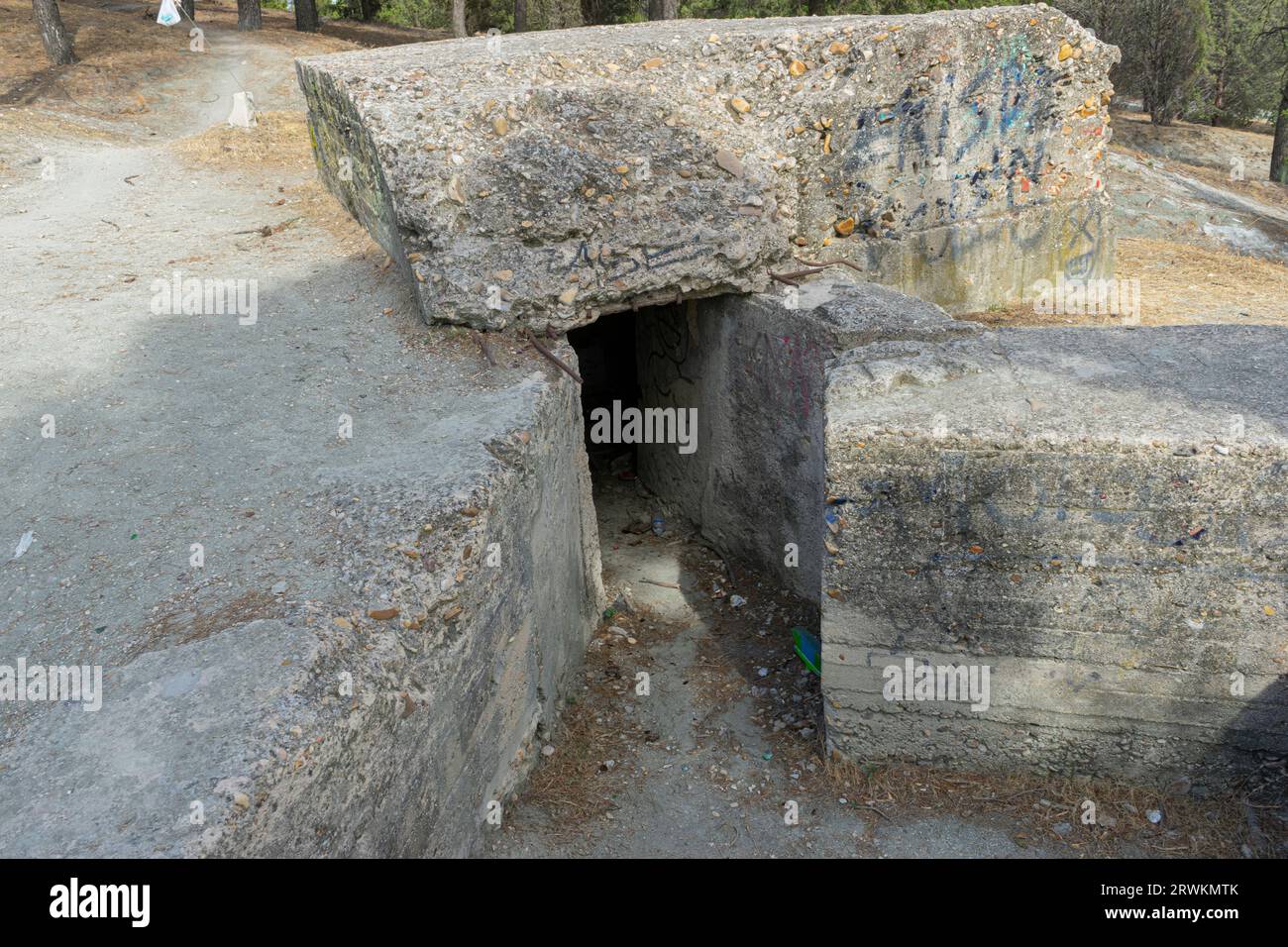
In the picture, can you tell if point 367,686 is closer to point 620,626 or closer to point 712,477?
point 620,626

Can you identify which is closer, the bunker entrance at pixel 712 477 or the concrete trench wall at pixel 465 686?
the concrete trench wall at pixel 465 686

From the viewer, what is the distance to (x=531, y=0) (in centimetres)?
1977

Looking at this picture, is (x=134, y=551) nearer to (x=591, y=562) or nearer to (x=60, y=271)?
(x=591, y=562)

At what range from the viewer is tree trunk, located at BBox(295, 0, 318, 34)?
18062 mm

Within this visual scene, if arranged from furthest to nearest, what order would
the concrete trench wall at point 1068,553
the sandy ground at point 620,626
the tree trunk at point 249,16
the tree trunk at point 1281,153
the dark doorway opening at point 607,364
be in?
the tree trunk at point 249,16
the tree trunk at point 1281,153
the dark doorway opening at point 607,364
the sandy ground at point 620,626
the concrete trench wall at point 1068,553

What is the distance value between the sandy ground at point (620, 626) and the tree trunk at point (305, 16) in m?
8.95

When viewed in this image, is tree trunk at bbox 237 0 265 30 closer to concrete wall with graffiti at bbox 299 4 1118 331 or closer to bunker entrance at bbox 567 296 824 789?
concrete wall with graffiti at bbox 299 4 1118 331

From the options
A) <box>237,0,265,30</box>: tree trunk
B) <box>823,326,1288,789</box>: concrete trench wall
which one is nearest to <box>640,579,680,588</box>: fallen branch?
<box>823,326,1288,789</box>: concrete trench wall

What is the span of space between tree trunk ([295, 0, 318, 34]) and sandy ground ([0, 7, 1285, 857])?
8950 millimetres

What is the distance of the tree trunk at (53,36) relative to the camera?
527 inches

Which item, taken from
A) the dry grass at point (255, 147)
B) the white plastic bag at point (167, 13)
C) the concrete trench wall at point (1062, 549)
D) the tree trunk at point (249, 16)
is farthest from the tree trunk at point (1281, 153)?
the tree trunk at point (249, 16)

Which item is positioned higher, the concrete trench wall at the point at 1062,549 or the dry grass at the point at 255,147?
the dry grass at the point at 255,147

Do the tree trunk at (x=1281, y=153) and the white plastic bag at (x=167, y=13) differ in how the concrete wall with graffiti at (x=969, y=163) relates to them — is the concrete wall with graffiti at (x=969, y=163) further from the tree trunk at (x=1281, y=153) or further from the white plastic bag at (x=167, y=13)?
the tree trunk at (x=1281, y=153)

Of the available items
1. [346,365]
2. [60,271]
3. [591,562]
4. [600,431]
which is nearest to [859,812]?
[591,562]
